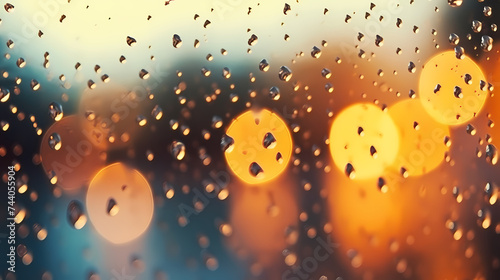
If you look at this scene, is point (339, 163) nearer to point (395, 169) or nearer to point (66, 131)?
point (395, 169)

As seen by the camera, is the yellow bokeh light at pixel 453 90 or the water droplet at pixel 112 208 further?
the yellow bokeh light at pixel 453 90

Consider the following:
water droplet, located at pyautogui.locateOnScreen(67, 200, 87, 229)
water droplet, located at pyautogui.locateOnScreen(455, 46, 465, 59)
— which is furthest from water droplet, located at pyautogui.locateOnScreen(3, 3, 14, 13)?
water droplet, located at pyautogui.locateOnScreen(455, 46, 465, 59)

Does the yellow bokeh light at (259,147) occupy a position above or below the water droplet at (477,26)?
below

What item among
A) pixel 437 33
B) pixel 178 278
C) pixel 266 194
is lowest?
pixel 178 278

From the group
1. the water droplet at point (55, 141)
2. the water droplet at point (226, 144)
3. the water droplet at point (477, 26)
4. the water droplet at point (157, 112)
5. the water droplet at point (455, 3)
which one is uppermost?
the water droplet at point (455, 3)

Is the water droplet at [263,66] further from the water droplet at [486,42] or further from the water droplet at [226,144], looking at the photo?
the water droplet at [486,42]

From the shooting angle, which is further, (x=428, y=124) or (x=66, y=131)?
(x=428, y=124)

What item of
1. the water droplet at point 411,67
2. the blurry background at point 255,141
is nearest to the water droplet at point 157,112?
the blurry background at point 255,141

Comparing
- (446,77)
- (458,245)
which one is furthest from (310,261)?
(446,77)
